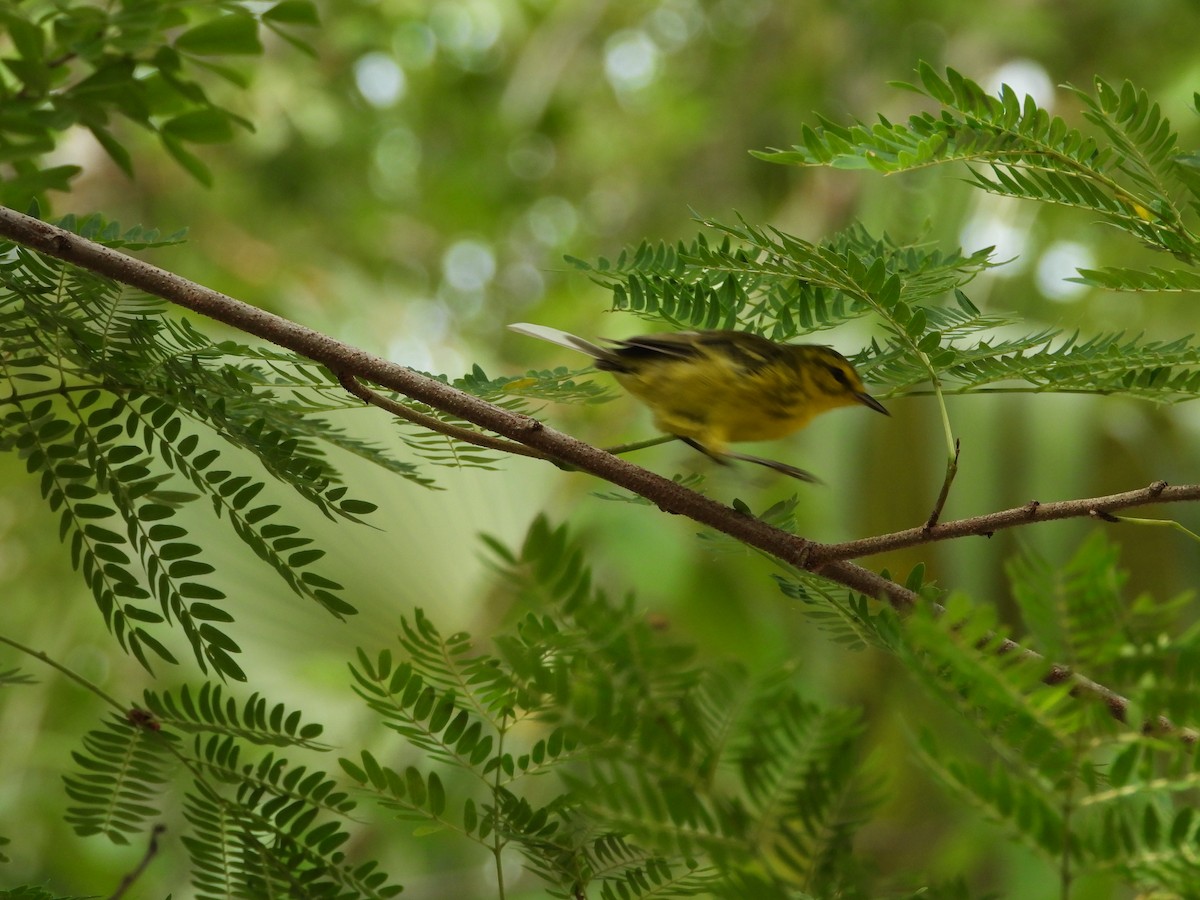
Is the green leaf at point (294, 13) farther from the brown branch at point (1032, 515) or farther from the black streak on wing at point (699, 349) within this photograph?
the brown branch at point (1032, 515)

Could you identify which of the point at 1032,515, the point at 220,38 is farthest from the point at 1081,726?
the point at 220,38

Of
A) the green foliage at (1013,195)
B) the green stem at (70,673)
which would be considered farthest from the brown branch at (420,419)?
the green stem at (70,673)

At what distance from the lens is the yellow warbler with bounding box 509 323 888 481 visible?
152cm

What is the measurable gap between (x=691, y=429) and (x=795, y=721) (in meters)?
0.92

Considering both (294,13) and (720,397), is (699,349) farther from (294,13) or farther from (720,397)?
(294,13)

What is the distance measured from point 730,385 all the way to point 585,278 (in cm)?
37

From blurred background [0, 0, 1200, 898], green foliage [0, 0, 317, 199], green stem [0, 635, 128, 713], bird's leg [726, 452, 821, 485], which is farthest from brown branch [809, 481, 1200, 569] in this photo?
green foliage [0, 0, 317, 199]

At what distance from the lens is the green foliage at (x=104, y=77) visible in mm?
1151

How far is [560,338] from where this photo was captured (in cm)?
137

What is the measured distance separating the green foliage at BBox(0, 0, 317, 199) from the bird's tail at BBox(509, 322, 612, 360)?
1.31 ft

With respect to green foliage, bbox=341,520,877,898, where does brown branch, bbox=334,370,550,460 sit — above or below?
above

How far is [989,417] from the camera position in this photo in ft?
10.1

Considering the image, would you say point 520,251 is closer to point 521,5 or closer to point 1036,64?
point 521,5

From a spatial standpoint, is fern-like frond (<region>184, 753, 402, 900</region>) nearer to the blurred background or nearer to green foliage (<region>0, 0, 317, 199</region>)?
the blurred background
